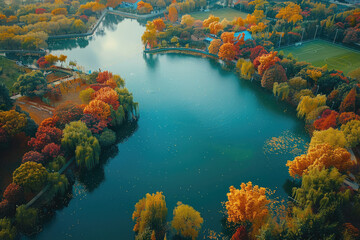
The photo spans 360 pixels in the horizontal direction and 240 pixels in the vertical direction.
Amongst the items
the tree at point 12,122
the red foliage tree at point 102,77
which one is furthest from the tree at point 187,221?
the red foliage tree at point 102,77

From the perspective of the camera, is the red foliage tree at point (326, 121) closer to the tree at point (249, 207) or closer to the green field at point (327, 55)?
the tree at point (249, 207)

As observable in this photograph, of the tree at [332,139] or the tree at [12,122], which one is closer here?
the tree at [332,139]

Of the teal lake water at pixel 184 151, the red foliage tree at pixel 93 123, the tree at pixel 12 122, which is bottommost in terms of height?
the teal lake water at pixel 184 151

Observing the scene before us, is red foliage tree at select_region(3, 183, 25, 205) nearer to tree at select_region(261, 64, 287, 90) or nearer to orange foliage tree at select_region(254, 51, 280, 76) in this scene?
→ tree at select_region(261, 64, 287, 90)

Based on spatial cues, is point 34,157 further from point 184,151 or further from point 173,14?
point 173,14

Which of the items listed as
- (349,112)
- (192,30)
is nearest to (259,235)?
(349,112)

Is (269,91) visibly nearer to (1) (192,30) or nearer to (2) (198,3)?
(1) (192,30)

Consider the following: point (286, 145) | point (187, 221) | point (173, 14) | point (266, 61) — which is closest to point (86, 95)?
point (187, 221)
